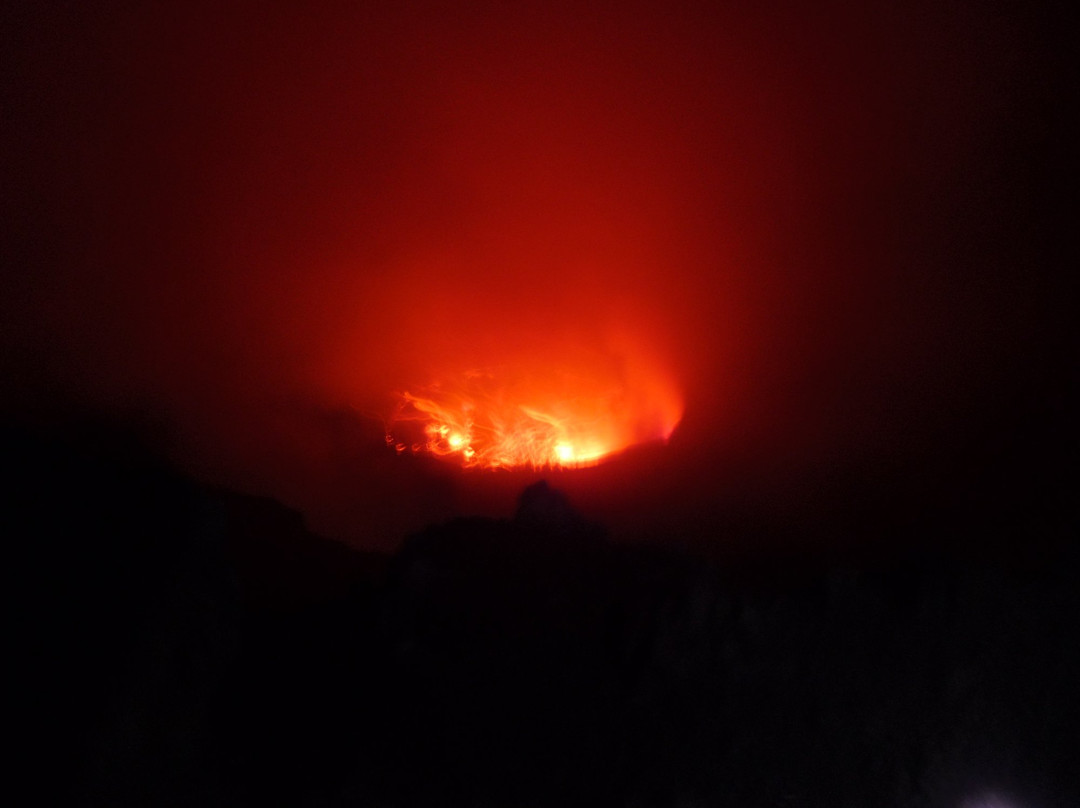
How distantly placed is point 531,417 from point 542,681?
5.99 feet

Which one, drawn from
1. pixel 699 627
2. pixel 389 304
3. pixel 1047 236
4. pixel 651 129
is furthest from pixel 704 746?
pixel 1047 236

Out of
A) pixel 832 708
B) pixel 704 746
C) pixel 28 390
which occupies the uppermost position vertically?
pixel 28 390

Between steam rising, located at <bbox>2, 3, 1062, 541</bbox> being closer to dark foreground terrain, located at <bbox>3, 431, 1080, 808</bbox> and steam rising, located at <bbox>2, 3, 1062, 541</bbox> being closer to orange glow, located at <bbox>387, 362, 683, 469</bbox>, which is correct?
orange glow, located at <bbox>387, 362, 683, 469</bbox>

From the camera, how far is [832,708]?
256 cm

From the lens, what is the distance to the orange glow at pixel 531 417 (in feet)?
13.6

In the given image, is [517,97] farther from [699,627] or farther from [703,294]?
[699,627]

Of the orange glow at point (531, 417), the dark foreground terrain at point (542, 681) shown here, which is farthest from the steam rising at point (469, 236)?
the dark foreground terrain at point (542, 681)

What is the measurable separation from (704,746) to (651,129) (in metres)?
3.04

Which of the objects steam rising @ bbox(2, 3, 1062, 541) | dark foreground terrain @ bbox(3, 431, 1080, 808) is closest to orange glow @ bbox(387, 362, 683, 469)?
steam rising @ bbox(2, 3, 1062, 541)

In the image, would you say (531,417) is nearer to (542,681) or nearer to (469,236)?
(469,236)

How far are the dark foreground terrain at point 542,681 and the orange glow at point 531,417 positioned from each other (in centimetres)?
136

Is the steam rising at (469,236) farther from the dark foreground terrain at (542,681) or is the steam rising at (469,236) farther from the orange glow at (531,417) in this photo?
the dark foreground terrain at (542,681)

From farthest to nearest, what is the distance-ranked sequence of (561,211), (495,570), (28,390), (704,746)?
(561,211) → (28,390) → (495,570) → (704,746)

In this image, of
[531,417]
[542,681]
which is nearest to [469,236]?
[531,417]
